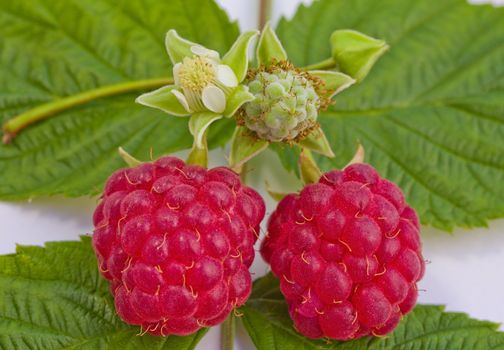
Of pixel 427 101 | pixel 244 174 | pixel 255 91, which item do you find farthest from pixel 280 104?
pixel 427 101

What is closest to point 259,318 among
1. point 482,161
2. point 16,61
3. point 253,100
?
point 253,100

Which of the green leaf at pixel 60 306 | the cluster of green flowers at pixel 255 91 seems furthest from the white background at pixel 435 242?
the cluster of green flowers at pixel 255 91

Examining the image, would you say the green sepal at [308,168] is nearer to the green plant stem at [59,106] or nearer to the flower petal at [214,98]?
the flower petal at [214,98]

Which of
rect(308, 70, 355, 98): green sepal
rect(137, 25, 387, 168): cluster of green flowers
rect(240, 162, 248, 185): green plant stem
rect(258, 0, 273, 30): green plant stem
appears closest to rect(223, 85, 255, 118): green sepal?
rect(137, 25, 387, 168): cluster of green flowers

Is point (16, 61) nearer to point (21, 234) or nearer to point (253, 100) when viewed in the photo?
point (21, 234)

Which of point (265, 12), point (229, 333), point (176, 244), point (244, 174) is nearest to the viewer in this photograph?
point (176, 244)

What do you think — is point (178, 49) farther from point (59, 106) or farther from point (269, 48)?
point (59, 106)
